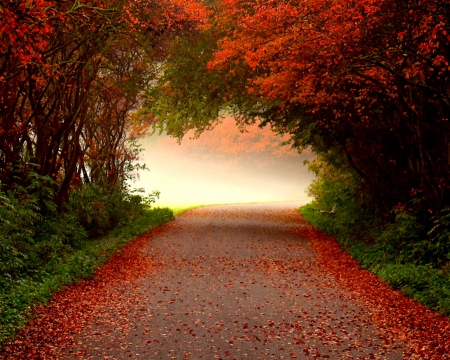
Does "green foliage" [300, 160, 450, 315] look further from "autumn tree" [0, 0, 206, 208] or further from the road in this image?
"autumn tree" [0, 0, 206, 208]

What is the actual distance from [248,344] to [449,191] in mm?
7148

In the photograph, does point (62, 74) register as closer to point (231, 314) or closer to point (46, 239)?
point (46, 239)

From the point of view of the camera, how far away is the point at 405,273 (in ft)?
35.2

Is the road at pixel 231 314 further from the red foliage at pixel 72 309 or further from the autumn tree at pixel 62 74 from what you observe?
the autumn tree at pixel 62 74

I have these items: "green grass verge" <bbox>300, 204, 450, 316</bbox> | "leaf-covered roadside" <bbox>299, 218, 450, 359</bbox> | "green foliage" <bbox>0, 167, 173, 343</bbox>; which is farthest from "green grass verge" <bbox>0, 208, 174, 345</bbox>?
"green grass verge" <bbox>300, 204, 450, 316</bbox>

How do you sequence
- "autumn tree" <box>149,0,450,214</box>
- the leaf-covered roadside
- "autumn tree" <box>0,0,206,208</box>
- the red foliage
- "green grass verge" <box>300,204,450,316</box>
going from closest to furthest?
the red foliage < the leaf-covered roadside < "green grass verge" <box>300,204,450,316</box> < "autumn tree" <box>149,0,450,214</box> < "autumn tree" <box>0,0,206,208</box>

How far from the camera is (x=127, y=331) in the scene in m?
7.54

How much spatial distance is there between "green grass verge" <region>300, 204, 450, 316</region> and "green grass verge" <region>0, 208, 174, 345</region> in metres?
6.28

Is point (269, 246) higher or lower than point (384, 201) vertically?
lower

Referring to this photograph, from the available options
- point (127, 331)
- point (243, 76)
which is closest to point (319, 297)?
point (127, 331)

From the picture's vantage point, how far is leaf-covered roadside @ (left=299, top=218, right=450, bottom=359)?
6926mm

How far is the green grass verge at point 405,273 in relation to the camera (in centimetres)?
907

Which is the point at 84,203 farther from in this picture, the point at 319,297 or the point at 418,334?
the point at 418,334

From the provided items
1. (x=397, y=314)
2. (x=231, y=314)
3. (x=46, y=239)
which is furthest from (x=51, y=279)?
(x=397, y=314)
